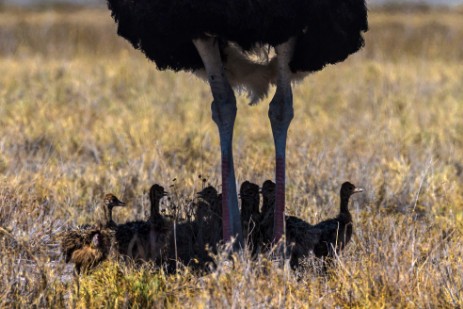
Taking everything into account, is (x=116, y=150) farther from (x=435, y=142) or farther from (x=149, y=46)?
(x=149, y=46)

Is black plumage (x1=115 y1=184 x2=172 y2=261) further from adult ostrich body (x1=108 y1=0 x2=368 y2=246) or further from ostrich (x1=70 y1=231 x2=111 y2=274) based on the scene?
adult ostrich body (x1=108 y1=0 x2=368 y2=246)

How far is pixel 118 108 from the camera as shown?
10.9m

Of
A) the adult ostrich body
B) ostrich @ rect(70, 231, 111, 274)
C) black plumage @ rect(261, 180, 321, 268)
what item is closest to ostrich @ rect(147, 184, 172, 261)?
ostrich @ rect(70, 231, 111, 274)

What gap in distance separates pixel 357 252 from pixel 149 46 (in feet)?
5.28

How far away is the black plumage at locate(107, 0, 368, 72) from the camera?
463 cm

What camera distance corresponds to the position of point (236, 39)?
4883mm

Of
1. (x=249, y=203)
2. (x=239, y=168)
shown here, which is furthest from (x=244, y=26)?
(x=239, y=168)

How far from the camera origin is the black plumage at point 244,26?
4.63m

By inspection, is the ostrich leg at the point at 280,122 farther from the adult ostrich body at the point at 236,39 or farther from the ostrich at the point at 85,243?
the ostrich at the point at 85,243

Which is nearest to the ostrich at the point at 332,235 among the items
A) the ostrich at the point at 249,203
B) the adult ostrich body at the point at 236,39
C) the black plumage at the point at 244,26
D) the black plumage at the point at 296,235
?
the black plumage at the point at 296,235

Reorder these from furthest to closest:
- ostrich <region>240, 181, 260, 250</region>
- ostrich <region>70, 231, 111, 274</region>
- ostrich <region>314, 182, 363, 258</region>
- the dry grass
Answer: ostrich <region>240, 181, 260, 250</region> < ostrich <region>314, 182, 363, 258</region> < ostrich <region>70, 231, 111, 274</region> < the dry grass

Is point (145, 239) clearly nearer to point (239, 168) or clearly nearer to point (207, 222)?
point (207, 222)

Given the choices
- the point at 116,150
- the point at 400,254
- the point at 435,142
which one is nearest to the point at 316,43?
the point at 400,254

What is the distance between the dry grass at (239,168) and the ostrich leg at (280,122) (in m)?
0.35
